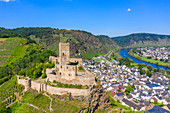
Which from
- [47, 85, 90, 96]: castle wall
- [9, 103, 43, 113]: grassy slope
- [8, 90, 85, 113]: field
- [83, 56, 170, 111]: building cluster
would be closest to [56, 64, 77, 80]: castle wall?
[47, 85, 90, 96]: castle wall

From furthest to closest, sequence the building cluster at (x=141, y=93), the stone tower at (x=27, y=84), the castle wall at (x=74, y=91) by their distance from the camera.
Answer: the building cluster at (x=141, y=93)
the stone tower at (x=27, y=84)
the castle wall at (x=74, y=91)

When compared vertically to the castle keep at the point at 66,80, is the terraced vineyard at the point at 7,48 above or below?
above

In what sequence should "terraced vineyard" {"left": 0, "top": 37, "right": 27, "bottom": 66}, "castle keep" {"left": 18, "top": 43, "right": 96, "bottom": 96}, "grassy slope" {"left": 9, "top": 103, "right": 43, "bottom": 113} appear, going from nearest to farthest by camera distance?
"grassy slope" {"left": 9, "top": 103, "right": 43, "bottom": 113} < "castle keep" {"left": 18, "top": 43, "right": 96, "bottom": 96} < "terraced vineyard" {"left": 0, "top": 37, "right": 27, "bottom": 66}

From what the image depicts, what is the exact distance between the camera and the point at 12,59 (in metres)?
87.4

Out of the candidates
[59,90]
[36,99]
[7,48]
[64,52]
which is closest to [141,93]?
[64,52]

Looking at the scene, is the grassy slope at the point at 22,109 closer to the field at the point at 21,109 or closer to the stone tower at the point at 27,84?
the field at the point at 21,109

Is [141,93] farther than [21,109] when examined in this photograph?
Yes

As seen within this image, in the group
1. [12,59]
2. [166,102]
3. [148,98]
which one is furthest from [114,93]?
[12,59]

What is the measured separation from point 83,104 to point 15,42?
95.7 metres

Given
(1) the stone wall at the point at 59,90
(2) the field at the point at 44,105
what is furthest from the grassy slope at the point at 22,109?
(1) the stone wall at the point at 59,90

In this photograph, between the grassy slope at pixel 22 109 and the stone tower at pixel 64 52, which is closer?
the grassy slope at pixel 22 109

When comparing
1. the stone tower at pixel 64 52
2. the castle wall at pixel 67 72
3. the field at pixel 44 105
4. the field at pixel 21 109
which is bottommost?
the field at pixel 21 109

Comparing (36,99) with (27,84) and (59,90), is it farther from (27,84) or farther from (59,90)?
(27,84)

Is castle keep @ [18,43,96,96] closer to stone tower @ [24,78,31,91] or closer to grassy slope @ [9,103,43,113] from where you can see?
stone tower @ [24,78,31,91]
